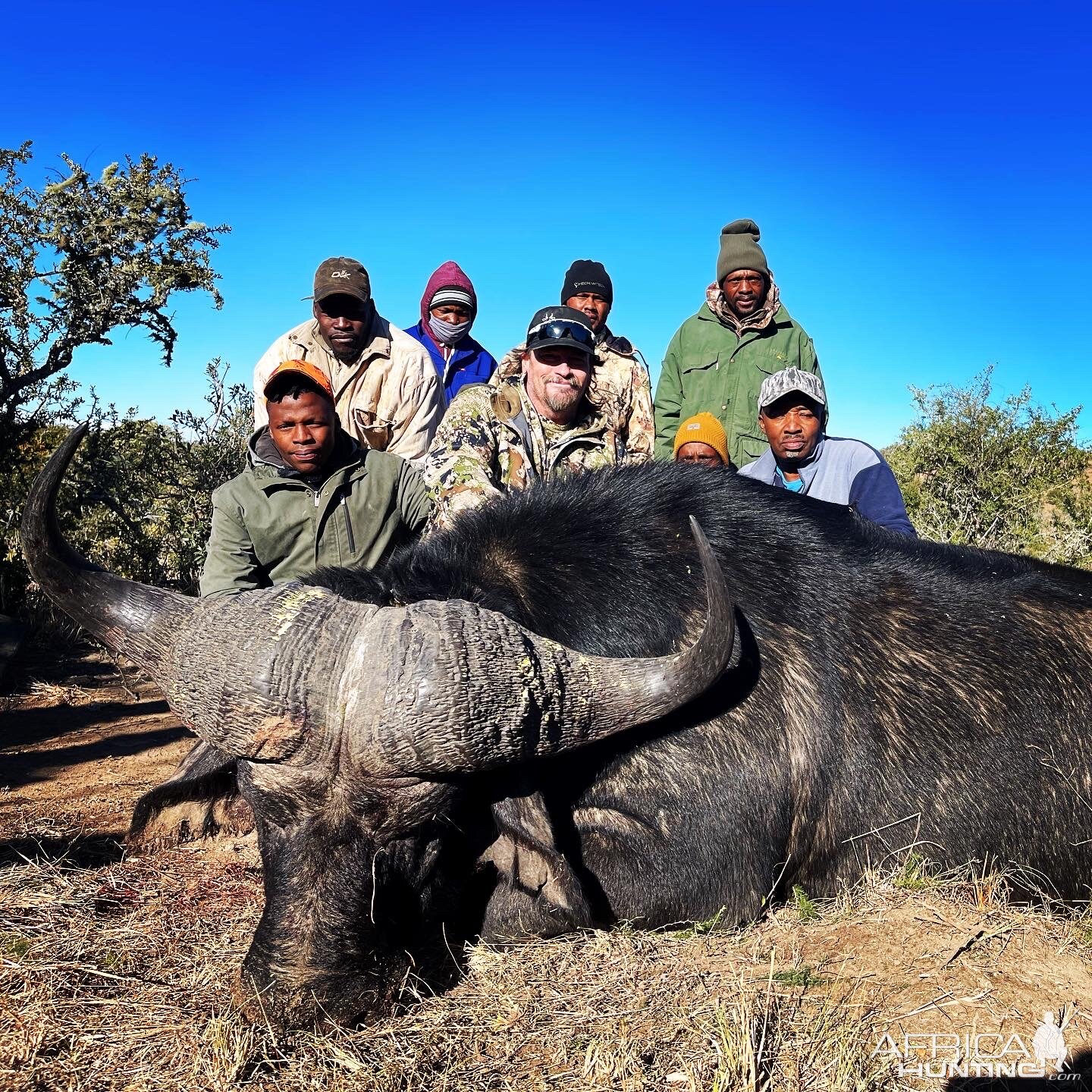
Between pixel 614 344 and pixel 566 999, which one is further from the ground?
pixel 614 344

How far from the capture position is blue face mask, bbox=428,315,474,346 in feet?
22.7

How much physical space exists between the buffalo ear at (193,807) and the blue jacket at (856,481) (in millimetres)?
2826

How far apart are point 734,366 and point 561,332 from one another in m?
1.90

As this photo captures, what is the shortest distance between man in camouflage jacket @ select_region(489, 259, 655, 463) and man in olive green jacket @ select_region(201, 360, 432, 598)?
A: 3.24ft

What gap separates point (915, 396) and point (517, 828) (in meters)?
12.6

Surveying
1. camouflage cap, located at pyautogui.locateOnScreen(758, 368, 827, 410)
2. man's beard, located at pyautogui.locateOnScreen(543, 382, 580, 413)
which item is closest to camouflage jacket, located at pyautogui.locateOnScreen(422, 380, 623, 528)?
man's beard, located at pyautogui.locateOnScreen(543, 382, 580, 413)

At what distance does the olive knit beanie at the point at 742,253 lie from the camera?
6125 mm

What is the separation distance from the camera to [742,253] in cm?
614

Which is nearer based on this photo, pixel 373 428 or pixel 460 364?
pixel 373 428

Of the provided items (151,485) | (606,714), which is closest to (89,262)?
(151,485)

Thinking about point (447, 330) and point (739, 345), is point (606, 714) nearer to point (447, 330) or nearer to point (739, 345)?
point (739, 345)

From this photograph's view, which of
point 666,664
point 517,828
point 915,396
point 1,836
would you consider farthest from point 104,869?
point 915,396

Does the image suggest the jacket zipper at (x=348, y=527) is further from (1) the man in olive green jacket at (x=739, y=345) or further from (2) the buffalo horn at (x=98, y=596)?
(1) the man in olive green jacket at (x=739, y=345)

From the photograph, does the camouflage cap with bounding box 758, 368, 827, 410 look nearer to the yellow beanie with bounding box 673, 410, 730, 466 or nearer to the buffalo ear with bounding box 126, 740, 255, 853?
the yellow beanie with bounding box 673, 410, 730, 466
